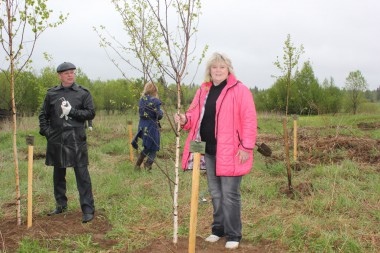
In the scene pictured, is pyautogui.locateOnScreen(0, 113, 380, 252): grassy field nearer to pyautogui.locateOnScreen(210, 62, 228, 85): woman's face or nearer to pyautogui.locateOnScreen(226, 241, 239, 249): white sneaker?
pyautogui.locateOnScreen(226, 241, 239, 249): white sneaker

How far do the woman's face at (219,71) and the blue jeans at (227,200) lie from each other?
28.7 inches

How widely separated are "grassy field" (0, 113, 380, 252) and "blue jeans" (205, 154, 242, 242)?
38 cm

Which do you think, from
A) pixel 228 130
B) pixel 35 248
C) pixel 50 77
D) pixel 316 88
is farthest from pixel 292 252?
pixel 316 88

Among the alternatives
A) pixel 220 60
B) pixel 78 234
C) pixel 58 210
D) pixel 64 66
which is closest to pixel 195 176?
pixel 220 60

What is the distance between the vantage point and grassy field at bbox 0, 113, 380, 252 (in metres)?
3.82

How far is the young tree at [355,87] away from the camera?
29.0 metres

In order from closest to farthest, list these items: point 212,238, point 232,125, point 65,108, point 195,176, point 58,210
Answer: point 195,176, point 232,125, point 212,238, point 65,108, point 58,210

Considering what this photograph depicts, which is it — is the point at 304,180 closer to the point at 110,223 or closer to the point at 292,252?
the point at 292,252

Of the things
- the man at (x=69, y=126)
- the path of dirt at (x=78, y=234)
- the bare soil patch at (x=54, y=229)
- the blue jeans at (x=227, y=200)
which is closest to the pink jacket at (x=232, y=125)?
the blue jeans at (x=227, y=200)

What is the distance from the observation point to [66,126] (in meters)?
4.48

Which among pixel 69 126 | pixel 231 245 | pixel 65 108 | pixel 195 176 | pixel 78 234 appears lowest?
pixel 78 234

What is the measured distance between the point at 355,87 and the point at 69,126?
94.4 feet

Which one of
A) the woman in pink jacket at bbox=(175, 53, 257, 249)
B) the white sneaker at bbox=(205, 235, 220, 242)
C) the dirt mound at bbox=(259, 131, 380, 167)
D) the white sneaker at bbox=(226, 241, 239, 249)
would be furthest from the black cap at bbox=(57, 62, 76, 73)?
the dirt mound at bbox=(259, 131, 380, 167)

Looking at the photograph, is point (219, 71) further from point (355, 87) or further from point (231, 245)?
point (355, 87)
